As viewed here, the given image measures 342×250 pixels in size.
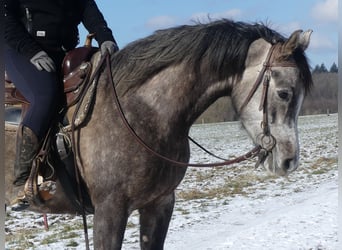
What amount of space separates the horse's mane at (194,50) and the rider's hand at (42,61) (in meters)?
0.42

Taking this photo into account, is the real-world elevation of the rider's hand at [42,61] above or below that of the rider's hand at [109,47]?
below

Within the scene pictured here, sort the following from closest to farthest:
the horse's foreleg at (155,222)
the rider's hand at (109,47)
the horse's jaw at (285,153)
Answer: the horse's jaw at (285,153)
the rider's hand at (109,47)
the horse's foreleg at (155,222)

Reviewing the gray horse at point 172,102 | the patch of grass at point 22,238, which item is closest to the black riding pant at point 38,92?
the gray horse at point 172,102


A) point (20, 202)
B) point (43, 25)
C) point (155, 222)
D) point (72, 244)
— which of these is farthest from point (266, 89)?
point (72, 244)

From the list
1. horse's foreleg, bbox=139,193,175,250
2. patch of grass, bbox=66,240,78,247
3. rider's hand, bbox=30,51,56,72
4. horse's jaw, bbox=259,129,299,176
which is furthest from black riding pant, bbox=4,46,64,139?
patch of grass, bbox=66,240,78,247

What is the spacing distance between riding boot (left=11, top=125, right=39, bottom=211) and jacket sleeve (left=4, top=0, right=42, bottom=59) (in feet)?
1.65

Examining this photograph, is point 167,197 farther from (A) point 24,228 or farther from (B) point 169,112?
(A) point 24,228

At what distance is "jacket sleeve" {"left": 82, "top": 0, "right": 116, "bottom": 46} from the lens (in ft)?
11.6

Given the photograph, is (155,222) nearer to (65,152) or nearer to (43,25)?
(65,152)

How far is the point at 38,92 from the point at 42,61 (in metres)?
0.20

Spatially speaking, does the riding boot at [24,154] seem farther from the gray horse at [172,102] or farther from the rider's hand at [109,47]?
the rider's hand at [109,47]

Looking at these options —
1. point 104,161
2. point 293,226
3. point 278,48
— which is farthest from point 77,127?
point 293,226

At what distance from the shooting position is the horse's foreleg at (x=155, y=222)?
11.1ft

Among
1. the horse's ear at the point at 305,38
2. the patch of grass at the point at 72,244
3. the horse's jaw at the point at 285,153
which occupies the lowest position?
the patch of grass at the point at 72,244
